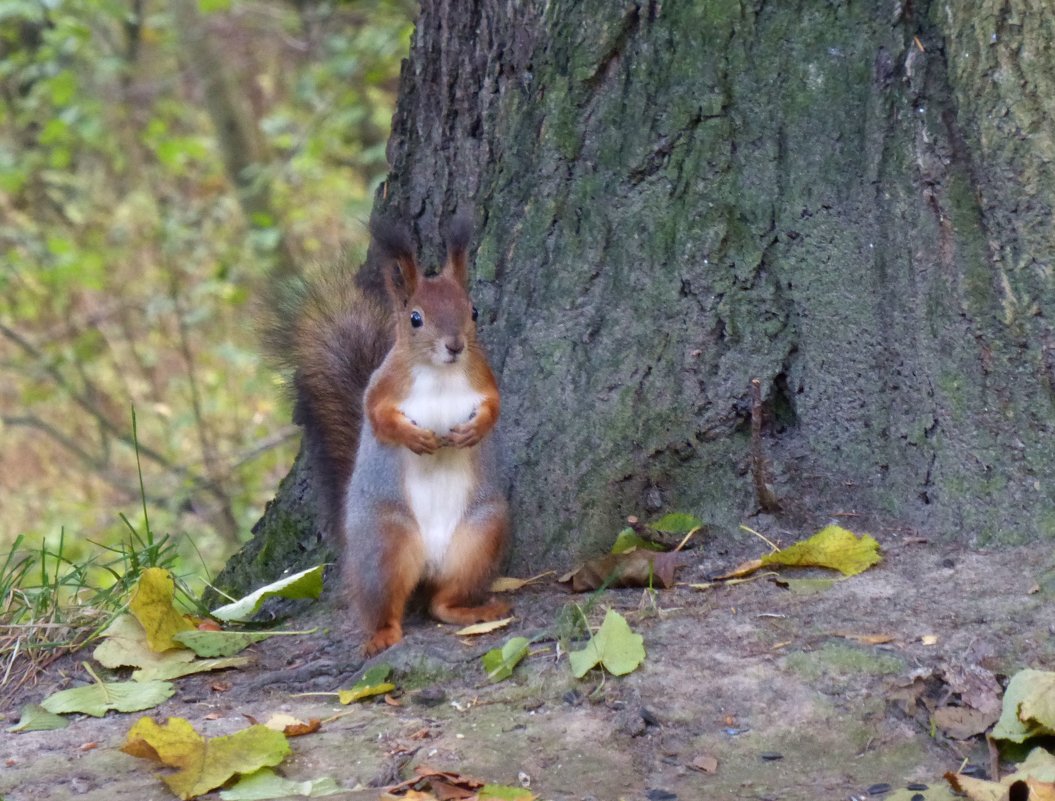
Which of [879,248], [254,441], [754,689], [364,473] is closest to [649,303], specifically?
[879,248]

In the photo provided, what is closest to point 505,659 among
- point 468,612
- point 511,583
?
point 468,612

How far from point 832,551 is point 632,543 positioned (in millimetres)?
364

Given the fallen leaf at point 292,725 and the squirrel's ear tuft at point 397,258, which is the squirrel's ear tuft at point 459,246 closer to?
the squirrel's ear tuft at point 397,258

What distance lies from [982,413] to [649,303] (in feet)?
2.02

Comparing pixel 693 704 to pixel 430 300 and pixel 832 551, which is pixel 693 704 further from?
pixel 430 300

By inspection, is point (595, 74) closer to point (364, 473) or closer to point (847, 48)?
point (847, 48)

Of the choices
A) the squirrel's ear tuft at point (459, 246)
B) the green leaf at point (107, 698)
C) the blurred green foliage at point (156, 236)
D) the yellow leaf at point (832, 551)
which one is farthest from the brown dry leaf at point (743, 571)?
the blurred green foliage at point (156, 236)

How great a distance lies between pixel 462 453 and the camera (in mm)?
2299

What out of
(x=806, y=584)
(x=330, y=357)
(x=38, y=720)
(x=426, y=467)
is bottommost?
(x=38, y=720)

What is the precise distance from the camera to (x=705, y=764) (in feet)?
5.56

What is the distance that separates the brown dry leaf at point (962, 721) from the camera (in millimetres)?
1693

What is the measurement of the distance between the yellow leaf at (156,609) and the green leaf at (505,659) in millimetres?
631

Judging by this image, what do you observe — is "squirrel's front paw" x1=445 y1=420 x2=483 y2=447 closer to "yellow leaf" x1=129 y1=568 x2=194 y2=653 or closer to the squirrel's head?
the squirrel's head

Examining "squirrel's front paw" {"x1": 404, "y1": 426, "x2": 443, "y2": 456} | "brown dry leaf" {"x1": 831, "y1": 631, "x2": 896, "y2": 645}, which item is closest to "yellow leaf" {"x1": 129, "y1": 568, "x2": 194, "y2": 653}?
"squirrel's front paw" {"x1": 404, "y1": 426, "x2": 443, "y2": 456}
